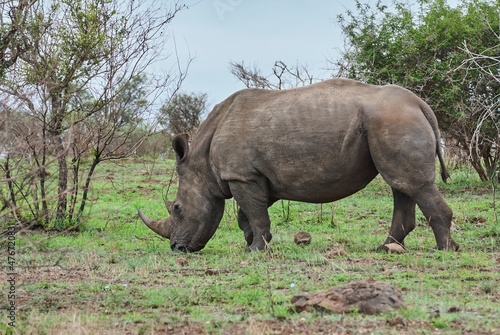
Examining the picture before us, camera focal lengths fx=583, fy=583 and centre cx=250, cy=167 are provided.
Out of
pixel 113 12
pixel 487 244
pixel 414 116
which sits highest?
pixel 113 12

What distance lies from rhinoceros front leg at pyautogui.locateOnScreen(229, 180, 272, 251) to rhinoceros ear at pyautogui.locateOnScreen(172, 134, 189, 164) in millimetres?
999

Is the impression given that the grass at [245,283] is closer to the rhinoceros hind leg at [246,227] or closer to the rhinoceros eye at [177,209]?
the rhinoceros hind leg at [246,227]

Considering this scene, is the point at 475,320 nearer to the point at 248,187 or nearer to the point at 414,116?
the point at 414,116

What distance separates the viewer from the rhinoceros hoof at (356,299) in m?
4.27

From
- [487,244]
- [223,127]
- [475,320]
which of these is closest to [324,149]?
[223,127]

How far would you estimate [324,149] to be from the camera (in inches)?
279

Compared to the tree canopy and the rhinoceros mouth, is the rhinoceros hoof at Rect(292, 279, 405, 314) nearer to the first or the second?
the rhinoceros mouth

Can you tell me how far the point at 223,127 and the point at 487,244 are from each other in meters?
3.84

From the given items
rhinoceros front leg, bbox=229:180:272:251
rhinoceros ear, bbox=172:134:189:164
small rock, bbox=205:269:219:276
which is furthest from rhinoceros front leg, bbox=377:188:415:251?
rhinoceros ear, bbox=172:134:189:164

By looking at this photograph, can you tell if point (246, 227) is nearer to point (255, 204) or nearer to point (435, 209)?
point (255, 204)

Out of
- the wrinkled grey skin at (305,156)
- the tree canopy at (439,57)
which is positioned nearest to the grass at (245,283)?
the wrinkled grey skin at (305,156)

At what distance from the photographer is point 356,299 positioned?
4383mm

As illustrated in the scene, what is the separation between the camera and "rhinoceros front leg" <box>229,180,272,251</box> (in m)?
7.60

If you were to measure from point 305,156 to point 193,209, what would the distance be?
1807 mm
